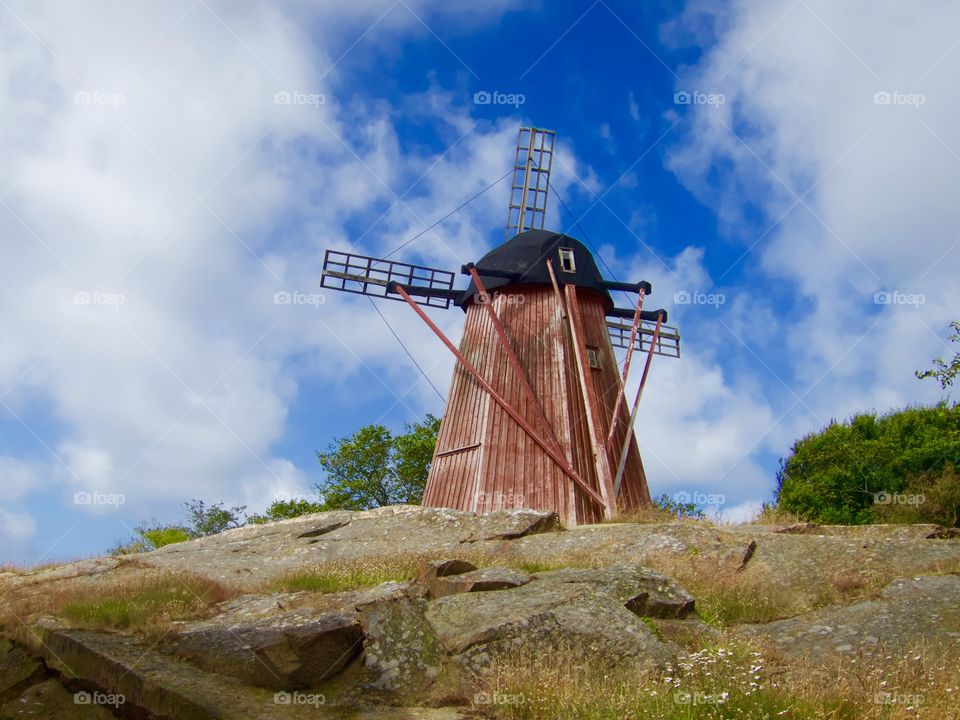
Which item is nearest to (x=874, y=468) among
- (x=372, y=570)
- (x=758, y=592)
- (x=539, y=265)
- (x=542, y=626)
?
(x=539, y=265)

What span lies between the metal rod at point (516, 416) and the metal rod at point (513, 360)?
0.25 meters

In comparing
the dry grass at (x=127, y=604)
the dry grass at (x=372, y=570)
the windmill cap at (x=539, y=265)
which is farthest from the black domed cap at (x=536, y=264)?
the dry grass at (x=127, y=604)

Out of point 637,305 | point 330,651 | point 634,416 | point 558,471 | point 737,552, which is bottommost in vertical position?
point 330,651

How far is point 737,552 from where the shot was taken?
13.3m

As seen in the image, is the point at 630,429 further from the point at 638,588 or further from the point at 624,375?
the point at 638,588

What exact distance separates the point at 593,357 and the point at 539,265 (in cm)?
278

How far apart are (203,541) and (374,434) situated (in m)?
15.3

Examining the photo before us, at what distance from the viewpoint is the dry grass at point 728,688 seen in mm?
6809

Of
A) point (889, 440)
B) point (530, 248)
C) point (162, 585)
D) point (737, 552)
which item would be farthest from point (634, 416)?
point (162, 585)

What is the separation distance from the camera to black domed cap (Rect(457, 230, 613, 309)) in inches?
867

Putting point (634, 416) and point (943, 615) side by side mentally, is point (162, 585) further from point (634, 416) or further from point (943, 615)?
point (634, 416)

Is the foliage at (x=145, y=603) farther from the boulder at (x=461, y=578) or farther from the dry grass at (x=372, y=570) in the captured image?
the boulder at (x=461, y=578)

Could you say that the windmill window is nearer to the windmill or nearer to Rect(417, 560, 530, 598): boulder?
the windmill

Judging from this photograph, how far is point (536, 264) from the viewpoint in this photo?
22109mm
